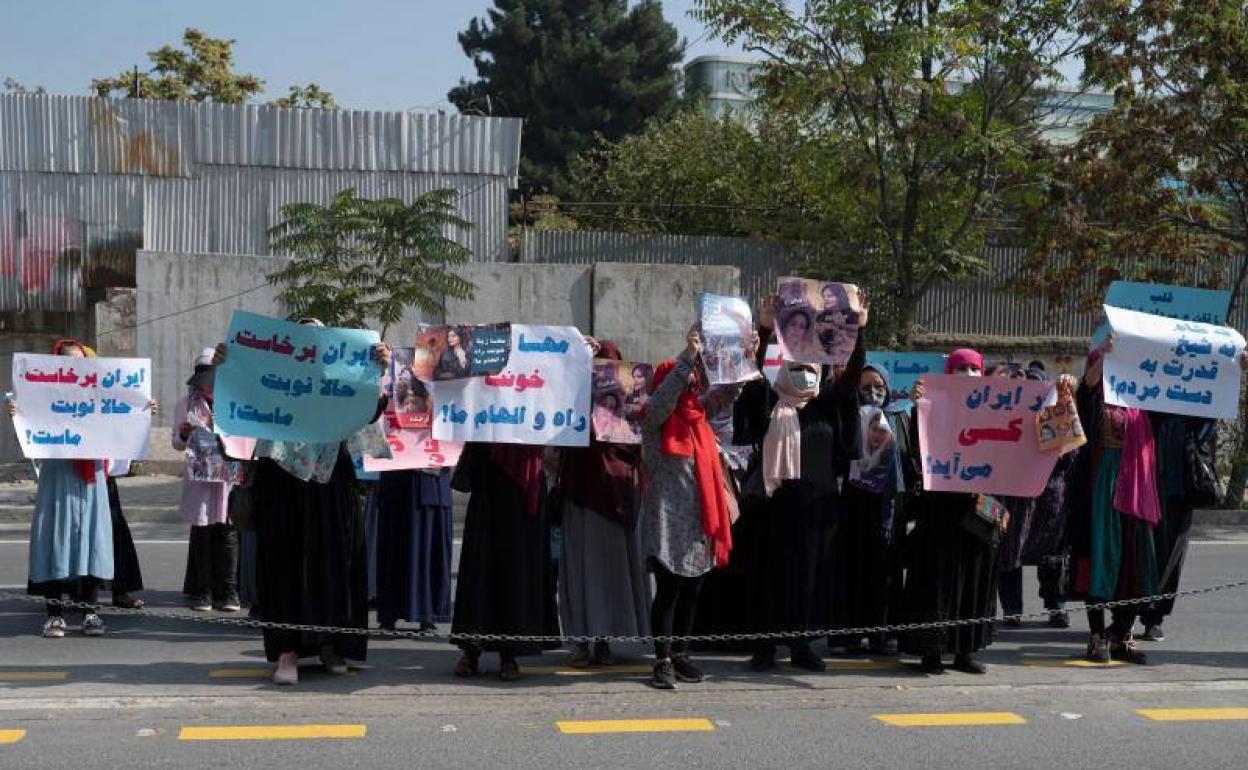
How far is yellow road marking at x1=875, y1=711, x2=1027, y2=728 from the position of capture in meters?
6.96

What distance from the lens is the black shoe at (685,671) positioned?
7.74 meters

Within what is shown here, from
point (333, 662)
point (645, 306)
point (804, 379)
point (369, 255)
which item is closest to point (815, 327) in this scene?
point (804, 379)

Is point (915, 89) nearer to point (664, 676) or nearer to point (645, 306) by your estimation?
point (645, 306)

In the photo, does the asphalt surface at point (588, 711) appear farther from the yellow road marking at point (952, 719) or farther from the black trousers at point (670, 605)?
the black trousers at point (670, 605)

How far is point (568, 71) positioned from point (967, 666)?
138 feet

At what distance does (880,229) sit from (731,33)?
231 inches

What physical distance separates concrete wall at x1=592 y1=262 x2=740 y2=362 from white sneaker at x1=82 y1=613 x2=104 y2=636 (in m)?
12.3

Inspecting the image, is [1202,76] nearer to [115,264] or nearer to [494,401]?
[494,401]

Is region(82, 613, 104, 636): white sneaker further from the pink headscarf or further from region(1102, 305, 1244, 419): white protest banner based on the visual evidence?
region(1102, 305, 1244, 419): white protest banner

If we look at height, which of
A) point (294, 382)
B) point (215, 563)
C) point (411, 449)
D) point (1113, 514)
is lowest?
point (215, 563)

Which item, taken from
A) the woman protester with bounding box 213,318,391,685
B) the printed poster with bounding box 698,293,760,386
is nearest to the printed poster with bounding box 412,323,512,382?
the woman protester with bounding box 213,318,391,685

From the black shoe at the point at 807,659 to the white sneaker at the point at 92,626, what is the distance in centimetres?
429

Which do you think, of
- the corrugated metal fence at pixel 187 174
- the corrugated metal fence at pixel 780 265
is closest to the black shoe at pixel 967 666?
the corrugated metal fence at pixel 780 265

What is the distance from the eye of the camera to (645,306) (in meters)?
20.8
